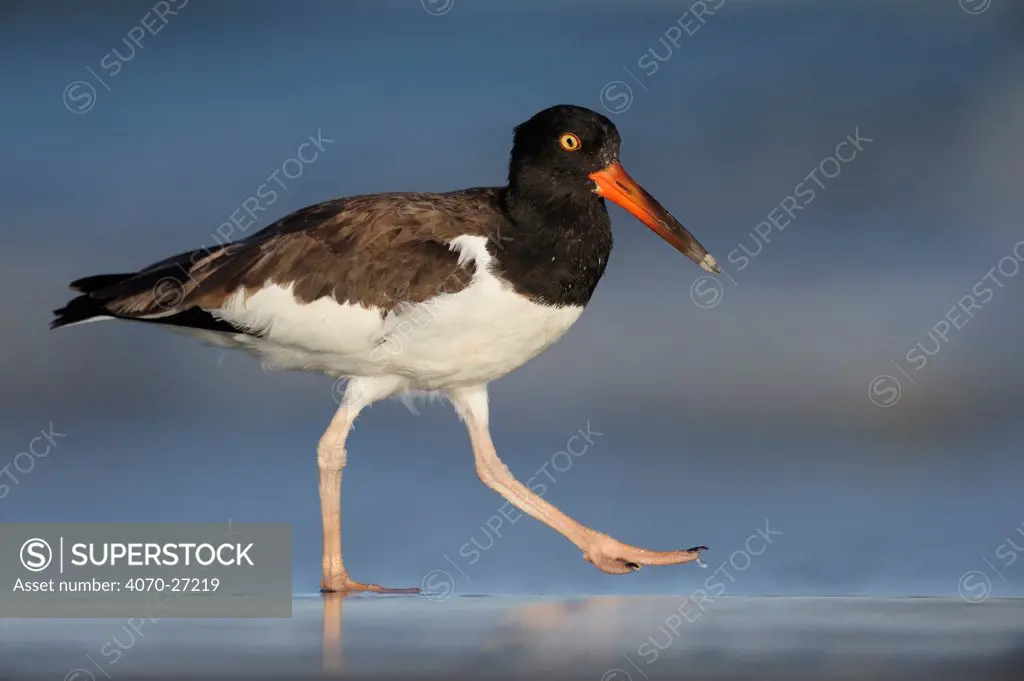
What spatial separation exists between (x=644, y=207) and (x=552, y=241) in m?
0.47

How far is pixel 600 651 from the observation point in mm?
3633

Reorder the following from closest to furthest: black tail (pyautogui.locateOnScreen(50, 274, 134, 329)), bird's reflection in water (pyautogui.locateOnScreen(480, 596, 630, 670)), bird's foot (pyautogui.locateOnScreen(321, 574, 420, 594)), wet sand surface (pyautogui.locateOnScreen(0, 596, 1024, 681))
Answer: wet sand surface (pyautogui.locateOnScreen(0, 596, 1024, 681))
bird's reflection in water (pyautogui.locateOnScreen(480, 596, 630, 670))
bird's foot (pyautogui.locateOnScreen(321, 574, 420, 594))
black tail (pyautogui.locateOnScreen(50, 274, 134, 329))

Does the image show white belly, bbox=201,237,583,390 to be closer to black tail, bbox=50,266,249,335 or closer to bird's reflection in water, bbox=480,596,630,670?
black tail, bbox=50,266,249,335

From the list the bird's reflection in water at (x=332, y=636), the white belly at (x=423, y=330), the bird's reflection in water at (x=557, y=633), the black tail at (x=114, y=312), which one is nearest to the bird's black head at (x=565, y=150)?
the white belly at (x=423, y=330)

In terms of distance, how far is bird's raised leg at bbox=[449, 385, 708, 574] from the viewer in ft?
17.0

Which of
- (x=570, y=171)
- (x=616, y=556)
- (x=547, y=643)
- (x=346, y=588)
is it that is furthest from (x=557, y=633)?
(x=570, y=171)

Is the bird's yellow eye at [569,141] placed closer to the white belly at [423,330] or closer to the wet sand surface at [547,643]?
the white belly at [423,330]

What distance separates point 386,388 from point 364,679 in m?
2.28

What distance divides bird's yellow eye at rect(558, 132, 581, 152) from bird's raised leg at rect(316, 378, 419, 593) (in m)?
1.12

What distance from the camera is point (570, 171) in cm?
535

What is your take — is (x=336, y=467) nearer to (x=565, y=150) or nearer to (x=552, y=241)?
(x=552, y=241)

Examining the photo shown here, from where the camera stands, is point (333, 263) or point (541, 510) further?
point (541, 510)

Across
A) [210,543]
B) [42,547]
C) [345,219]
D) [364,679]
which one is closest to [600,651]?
[364,679]

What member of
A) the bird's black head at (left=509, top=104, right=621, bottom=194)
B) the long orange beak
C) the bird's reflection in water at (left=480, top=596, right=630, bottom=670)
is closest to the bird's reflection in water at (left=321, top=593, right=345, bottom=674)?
the bird's reflection in water at (left=480, top=596, right=630, bottom=670)
